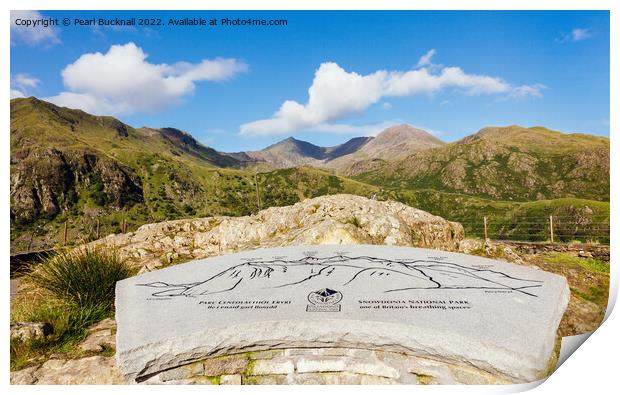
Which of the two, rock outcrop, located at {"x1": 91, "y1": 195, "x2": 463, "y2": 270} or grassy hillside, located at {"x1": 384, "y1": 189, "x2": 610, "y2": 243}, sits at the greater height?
rock outcrop, located at {"x1": 91, "y1": 195, "x2": 463, "y2": 270}

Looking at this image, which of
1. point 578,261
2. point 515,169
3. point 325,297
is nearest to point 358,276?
point 325,297

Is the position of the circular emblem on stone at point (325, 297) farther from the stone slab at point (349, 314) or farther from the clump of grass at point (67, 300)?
the clump of grass at point (67, 300)

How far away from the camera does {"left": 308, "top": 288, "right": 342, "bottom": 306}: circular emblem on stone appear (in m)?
Answer: 5.38

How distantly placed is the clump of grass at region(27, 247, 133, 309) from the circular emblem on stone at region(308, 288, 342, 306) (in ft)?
11.3

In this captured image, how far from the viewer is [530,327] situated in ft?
15.8

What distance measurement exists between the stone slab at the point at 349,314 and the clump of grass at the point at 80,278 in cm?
68

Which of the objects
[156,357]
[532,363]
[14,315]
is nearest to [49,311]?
[14,315]

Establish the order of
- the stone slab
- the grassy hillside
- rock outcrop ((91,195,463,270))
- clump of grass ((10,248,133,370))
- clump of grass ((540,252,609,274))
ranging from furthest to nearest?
1. the grassy hillside
2. clump of grass ((540,252,609,274))
3. rock outcrop ((91,195,463,270))
4. clump of grass ((10,248,133,370))
5. the stone slab

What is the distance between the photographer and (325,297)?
5.54 meters

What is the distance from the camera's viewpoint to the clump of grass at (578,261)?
34.4 ft

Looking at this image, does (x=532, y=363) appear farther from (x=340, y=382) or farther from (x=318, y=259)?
(x=318, y=259)

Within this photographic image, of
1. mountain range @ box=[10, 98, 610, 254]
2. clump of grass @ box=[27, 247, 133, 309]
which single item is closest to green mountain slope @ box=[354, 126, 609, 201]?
mountain range @ box=[10, 98, 610, 254]

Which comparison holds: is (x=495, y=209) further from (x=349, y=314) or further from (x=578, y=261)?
(x=349, y=314)

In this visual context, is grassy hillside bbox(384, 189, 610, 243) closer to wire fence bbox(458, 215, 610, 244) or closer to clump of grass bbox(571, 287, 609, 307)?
wire fence bbox(458, 215, 610, 244)
